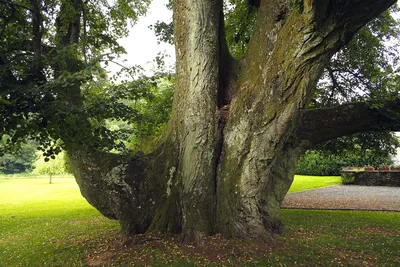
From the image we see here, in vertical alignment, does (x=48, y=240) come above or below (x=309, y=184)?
above

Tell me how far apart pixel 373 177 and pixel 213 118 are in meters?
20.0

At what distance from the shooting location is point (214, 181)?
5.39 metres

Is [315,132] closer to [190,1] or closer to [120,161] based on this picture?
[190,1]

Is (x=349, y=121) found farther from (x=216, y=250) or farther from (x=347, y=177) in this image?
(x=347, y=177)

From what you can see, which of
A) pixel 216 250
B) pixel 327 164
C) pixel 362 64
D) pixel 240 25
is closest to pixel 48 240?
pixel 216 250

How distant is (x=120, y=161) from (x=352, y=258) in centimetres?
423

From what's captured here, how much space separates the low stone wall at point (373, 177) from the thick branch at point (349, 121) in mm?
17033

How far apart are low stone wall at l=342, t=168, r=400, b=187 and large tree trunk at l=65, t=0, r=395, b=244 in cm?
1753

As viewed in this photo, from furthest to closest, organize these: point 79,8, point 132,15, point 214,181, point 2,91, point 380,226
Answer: point 132,15
point 380,226
point 79,8
point 214,181
point 2,91

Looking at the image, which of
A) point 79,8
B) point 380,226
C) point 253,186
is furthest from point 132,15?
point 380,226

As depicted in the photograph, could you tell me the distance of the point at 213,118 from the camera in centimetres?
536

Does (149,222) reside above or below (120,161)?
below

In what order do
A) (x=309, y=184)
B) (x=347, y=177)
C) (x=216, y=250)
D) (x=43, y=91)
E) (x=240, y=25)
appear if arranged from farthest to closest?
(x=309, y=184), (x=347, y=177), (x=240, y=25), (x=216, y=250), (x=43, y=91)

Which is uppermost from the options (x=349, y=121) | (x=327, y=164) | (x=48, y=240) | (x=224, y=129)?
(x=349, y=121)
